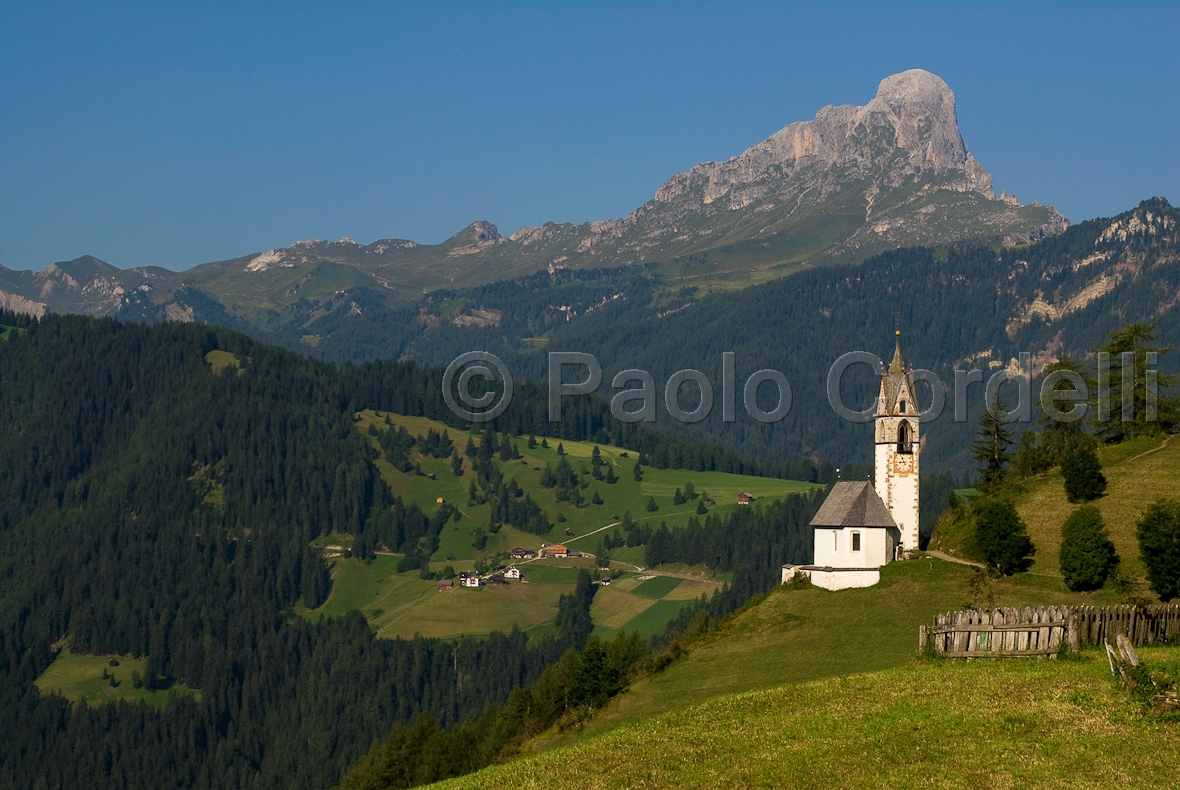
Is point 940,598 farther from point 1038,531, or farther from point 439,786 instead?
point 439,786

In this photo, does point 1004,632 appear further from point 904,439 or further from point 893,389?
point 893,389

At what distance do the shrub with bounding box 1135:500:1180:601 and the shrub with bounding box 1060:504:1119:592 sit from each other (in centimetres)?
249

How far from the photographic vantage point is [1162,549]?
83312 mm

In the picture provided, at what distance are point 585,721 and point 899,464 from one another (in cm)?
3673

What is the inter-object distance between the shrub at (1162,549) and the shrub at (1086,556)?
2486 mm

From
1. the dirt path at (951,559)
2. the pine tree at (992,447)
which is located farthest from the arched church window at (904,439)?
the pine tree at (992,447)

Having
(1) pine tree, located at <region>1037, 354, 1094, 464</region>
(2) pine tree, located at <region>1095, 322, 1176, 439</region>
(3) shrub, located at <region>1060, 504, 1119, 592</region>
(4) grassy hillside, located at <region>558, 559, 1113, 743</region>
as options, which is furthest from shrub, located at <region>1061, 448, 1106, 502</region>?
(2) pine tree, located at <region>1095, 322, 1176, 439</region>

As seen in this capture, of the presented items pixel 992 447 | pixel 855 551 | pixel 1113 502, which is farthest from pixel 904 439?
pixel 1113 502

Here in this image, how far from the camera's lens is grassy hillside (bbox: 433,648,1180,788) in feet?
117

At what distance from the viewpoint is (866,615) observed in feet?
301

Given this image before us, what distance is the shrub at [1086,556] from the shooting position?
86.8m

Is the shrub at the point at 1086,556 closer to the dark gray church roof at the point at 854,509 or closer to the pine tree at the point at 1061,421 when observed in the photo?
the dark gray church roof at the point at 854,509

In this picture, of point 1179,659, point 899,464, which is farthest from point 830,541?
point 1179,659

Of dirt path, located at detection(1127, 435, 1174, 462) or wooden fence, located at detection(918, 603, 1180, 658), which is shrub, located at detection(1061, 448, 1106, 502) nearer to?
dirt path, located at detection(1127, 435, 1174, 462)
